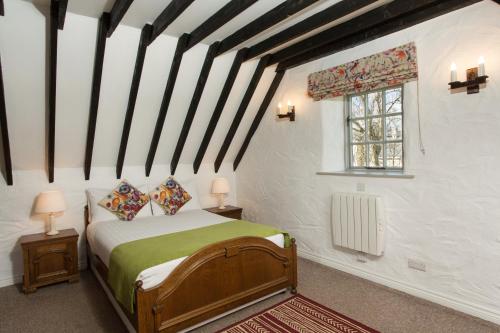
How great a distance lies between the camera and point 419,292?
2.79m

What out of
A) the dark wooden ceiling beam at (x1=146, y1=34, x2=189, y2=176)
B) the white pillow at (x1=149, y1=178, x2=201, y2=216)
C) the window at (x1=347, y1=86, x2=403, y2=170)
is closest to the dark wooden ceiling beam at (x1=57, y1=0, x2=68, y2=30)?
the dark wooden ceiling beam at (x1=146, y1=34, x2=189, y2=176)

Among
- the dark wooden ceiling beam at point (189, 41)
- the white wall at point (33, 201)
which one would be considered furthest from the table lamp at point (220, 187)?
the dark wooden ceiling beam at point (189, 41)

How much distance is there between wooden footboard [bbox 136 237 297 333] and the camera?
2139 mm

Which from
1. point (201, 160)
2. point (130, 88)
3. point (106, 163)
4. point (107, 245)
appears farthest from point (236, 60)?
point (107, 245)

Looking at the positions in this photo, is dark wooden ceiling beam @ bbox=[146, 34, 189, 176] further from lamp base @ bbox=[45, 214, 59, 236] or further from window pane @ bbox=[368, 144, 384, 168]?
window pane @ bbox=[368, 144, 384, 168]

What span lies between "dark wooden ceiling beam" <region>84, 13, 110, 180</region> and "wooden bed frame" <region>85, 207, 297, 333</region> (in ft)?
4.36

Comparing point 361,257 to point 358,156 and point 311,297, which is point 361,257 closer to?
point 311,297

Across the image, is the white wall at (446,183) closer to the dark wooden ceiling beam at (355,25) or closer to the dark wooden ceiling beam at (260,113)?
the dark wooden ceiling beam at (355,25)

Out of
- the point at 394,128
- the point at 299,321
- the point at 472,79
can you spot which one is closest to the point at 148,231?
the point at 299,321

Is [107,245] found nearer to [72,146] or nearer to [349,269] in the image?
[72,146]

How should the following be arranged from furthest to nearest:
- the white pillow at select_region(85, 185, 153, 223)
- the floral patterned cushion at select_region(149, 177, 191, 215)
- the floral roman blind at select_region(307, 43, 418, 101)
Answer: the floral patterned cushion at select_region(149, 177, 191, 215) < the white pillow at select_region(85, 185, 153, 223) < the floral roman blind at select_region(307, 43, 418, 101)

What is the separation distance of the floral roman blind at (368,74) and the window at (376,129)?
0.33 meters

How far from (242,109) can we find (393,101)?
1827 mm

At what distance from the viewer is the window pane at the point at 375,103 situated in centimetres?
332
